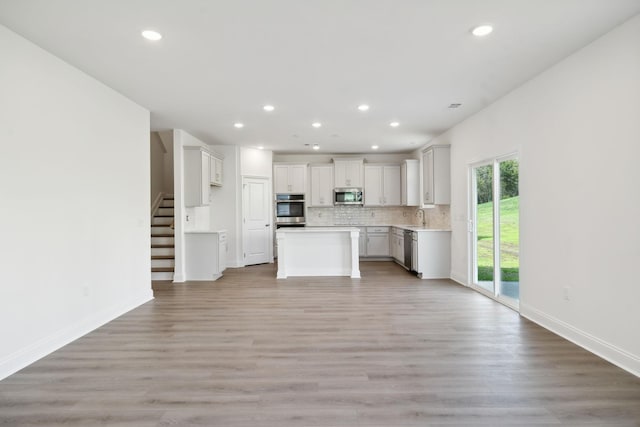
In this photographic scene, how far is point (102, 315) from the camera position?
13.2 ft

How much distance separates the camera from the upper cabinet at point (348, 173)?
29.7 ft

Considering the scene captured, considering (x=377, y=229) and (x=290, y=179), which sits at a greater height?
(x=290, y=179)

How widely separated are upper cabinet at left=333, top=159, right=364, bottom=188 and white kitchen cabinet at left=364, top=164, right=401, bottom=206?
167 millimetres

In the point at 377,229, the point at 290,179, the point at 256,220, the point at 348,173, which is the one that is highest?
the point at 348,173

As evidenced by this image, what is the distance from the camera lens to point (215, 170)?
7375 mm

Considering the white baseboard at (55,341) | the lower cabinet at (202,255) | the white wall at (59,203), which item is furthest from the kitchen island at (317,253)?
the white baseboard at (55,341)

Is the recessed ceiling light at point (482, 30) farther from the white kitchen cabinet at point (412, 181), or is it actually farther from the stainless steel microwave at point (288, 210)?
the stainless steel microwave at point (288, 210)

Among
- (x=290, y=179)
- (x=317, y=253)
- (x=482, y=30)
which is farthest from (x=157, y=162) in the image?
(x=482, y=30)

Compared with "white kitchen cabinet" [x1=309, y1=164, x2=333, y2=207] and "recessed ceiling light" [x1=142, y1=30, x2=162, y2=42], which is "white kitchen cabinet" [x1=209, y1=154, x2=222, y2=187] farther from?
"recessed ceiling light" [x1=142, y1=30, x2=162, y2=42]

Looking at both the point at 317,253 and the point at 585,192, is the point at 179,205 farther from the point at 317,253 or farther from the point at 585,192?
the point at 585,192

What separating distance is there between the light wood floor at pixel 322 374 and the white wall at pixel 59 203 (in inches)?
12.3

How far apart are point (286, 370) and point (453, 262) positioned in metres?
4.58

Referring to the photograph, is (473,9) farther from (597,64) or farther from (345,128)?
(345,128)

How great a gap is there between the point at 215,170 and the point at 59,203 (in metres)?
4.07
